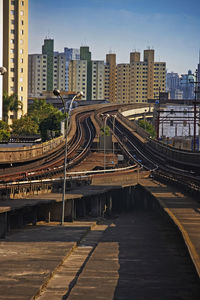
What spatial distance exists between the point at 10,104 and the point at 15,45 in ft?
72.3

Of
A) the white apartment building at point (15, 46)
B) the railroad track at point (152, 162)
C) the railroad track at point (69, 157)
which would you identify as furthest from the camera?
the white apartment building at point (15, 46)

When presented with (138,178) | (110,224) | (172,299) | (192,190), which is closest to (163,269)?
(172,299)

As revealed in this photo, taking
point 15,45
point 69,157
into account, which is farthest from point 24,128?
point 15,45

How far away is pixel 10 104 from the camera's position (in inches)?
6398

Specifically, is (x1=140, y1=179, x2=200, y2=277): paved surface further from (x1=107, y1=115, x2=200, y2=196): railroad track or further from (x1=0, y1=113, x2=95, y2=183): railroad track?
(x1=0, y1=113, x2=95, y2=183): railroad track

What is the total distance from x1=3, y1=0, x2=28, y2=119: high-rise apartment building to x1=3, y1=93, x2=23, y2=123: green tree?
21.5 ft

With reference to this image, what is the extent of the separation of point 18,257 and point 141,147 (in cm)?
9983

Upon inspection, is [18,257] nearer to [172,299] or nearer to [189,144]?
[172,299]

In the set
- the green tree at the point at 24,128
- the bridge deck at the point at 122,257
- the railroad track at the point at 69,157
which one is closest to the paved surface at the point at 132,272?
the bridge deck at the point at 122,257

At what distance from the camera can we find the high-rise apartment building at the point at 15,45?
17362 cm

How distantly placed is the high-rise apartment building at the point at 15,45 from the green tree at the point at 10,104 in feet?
21.5

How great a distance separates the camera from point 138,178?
79.0 metres

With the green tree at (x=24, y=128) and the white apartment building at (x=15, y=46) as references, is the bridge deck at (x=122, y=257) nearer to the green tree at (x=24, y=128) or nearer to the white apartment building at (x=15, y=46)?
the green tree at (x=24, y=128)

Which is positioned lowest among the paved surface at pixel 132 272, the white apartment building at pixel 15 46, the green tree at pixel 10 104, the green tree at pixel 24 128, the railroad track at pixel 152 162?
the paved surface at pixel 132 272
